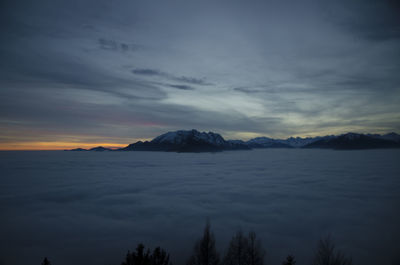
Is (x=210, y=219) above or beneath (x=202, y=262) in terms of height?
beneath

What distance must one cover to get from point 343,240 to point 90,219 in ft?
200

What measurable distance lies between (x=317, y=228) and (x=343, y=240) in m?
6.05

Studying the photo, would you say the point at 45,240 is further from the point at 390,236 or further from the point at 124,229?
the point at 390,236

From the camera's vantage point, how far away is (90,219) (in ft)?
159

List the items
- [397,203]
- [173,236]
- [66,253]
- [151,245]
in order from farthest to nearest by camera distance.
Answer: [397,203] → [173,236] → [151,245] → [66,253]

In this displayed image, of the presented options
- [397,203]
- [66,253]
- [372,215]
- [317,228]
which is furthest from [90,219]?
[397,203]

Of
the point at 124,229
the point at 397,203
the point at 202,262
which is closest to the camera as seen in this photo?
the point at 202,262

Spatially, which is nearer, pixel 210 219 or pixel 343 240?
pixel 343 240

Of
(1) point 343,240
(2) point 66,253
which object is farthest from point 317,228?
(2) point 66,253

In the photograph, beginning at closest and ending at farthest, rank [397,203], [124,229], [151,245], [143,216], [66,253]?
1. [66,253]
2. [151,245]
3. [124,229]
4. [143,216]
5. [397,203]

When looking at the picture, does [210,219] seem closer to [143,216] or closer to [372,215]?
[143,216]

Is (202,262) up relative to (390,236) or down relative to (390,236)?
up

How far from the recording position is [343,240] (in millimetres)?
38438

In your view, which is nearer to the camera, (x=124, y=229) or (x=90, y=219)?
(x=124, y=229)
